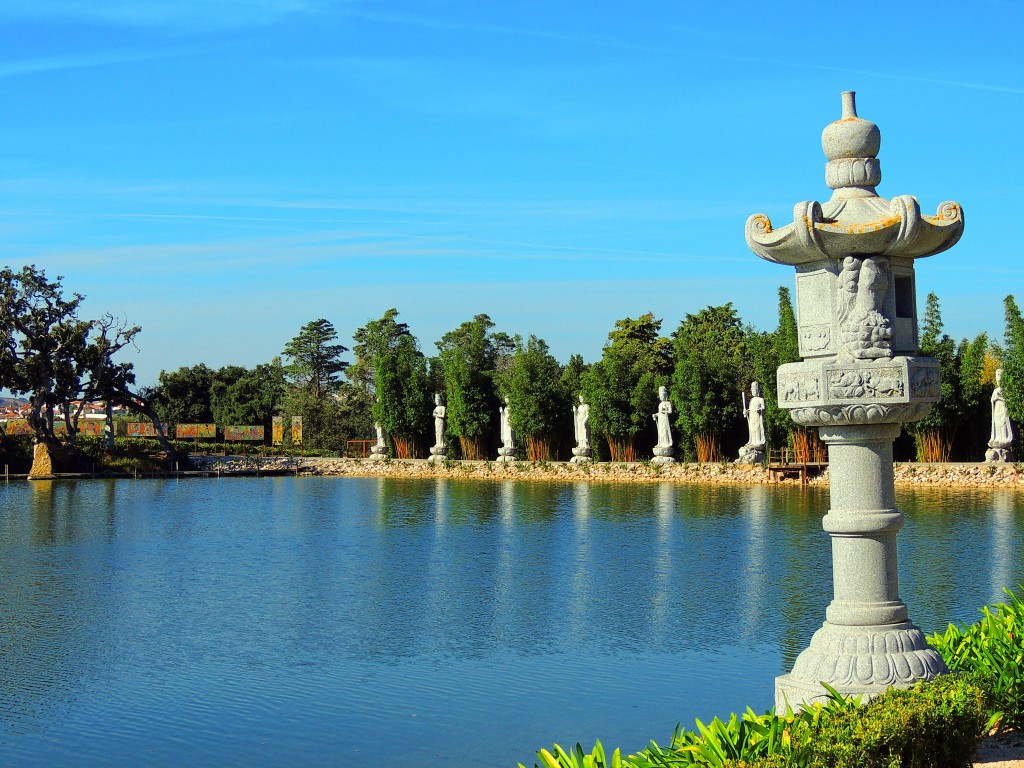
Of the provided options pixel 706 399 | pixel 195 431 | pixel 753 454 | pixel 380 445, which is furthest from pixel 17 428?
pixel 753 454

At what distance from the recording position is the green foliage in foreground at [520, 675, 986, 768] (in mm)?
4246

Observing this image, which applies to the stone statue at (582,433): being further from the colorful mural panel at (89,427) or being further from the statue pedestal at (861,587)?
the statue pedestal at (861,587)

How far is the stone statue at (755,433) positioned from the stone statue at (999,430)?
241 inches

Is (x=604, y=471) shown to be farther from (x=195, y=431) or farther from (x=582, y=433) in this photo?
(x=195, y=431)

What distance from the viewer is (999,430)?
87.5 feet

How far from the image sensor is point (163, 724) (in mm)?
8484

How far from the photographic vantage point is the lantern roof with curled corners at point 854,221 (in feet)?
19.1

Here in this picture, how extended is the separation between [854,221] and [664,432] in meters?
28.2

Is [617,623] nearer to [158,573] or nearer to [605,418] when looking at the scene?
[158,573]

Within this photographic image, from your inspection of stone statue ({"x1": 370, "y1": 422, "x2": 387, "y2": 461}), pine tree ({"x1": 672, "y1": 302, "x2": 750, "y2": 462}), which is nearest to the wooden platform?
pine tree ({"x1": 672, "y1": 302, "x2": 750, "y2": 462})

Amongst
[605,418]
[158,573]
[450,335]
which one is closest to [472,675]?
[158,573]

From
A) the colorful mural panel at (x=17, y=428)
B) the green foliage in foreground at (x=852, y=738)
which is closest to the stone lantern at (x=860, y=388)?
the green foliage in foreground at (x=852, y=738)

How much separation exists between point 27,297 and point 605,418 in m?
21.8

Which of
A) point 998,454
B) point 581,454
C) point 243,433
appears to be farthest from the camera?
point 243,433
